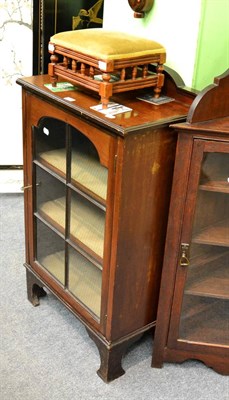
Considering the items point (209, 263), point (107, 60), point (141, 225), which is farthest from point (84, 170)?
point (209, 263)

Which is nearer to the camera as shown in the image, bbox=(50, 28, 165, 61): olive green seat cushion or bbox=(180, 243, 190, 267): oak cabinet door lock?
bbox=(50, 28, 165, 61): olive green seat cushion

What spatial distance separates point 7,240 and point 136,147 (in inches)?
48.8

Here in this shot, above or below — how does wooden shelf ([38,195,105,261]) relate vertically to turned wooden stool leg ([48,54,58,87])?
below

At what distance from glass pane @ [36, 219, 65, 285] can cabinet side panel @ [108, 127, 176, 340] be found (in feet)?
0.99

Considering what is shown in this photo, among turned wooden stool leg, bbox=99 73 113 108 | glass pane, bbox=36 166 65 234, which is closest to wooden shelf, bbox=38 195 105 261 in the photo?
glass pane, bbox=36 166 65 234

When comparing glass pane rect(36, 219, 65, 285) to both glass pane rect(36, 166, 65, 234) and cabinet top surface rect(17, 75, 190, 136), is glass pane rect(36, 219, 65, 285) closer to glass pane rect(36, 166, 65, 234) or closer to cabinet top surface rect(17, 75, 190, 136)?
glass pane rect(36, 166, 65, 234)

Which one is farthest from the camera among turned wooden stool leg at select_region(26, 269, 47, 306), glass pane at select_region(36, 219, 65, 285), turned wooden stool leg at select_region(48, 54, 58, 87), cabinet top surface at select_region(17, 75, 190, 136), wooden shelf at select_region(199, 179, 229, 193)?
turned wooden stool leg at select_region(26, 269, 47, 306)

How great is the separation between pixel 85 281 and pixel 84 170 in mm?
367

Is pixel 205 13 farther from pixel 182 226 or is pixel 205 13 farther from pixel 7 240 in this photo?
pixel 7 240

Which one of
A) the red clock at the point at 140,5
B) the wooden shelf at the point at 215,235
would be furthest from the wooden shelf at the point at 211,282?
the red clock at the point at 140,5

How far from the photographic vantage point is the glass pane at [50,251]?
5.76 feet

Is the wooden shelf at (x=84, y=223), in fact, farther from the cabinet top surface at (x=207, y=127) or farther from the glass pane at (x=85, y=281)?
the cabinet top surface at (x=207, y=127)

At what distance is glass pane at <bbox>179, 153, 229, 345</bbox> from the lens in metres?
1.42

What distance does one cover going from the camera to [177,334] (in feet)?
5.34
